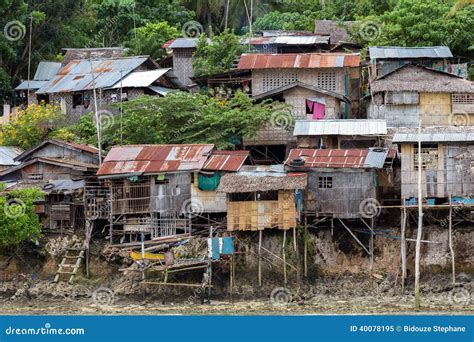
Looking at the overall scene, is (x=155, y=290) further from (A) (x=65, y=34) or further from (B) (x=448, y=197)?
(A) (x=65, y=34)

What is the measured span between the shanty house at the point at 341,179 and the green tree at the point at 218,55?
425 inches

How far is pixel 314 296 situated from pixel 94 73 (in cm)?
1819

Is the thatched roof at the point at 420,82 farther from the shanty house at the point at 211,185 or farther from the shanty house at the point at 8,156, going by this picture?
the shanty house at the point at 8,156

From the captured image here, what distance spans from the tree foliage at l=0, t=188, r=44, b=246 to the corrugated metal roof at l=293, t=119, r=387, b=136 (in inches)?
397

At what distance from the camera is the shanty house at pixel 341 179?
4025cm

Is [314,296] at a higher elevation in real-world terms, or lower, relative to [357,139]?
lower

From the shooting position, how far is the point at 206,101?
46.5 meters

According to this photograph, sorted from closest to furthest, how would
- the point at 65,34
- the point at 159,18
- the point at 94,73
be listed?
the point at 94,73 < the point at 65,34 < the point at 159,18

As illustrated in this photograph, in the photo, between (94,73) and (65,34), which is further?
(65,34)

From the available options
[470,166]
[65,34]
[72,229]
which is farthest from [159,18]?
[470,166]

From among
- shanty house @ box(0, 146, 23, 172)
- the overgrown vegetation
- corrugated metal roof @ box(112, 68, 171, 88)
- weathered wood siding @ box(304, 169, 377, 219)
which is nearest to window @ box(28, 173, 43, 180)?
shanty house @ box(0, 146, 23, 172)

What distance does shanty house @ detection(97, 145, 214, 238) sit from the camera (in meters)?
41.6

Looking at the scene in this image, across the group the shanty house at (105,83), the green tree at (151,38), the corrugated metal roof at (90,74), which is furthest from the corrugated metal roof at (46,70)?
the green tree at (151,38)

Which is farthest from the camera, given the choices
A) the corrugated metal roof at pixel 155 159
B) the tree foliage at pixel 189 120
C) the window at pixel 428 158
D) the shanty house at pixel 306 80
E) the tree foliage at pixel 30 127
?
the tree foliage at pixel 30 127
